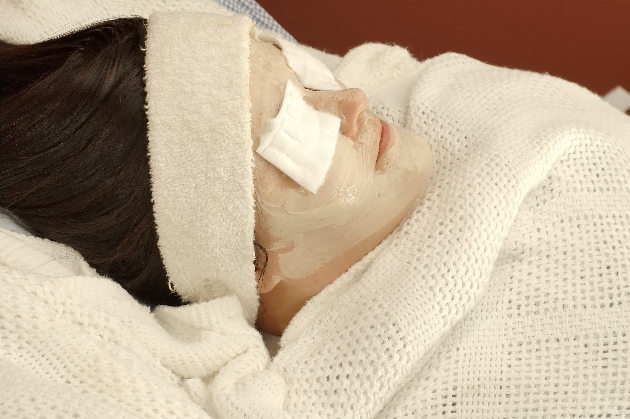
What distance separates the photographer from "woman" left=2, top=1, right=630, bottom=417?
2.17 feet

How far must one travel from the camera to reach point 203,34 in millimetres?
696

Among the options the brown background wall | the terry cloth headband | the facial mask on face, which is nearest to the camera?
the terry cloth headband

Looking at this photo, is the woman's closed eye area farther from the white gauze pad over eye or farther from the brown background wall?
A: the brown background wall

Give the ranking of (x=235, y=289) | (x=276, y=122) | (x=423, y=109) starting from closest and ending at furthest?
1. (x=276, y=122)
2. (x=235, y=289)
3. (x=423, y=109)

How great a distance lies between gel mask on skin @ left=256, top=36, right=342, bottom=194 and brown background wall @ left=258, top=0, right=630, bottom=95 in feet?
3.07

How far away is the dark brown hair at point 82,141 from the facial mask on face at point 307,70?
22 cm

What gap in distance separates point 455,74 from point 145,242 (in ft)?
2.33

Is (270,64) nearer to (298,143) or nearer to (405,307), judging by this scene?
(298,143)

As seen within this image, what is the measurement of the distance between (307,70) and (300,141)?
6.7 inches

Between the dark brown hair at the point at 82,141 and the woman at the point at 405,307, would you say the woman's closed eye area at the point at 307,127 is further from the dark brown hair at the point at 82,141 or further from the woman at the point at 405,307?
the dark brown hair at the point at 82,141

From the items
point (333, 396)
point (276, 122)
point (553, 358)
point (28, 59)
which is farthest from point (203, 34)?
point (553, 358)

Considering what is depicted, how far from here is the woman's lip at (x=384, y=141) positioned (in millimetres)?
797

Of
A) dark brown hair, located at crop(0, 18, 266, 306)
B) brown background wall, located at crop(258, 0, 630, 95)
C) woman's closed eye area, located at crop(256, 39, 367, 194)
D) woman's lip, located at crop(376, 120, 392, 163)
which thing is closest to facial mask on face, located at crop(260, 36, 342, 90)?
woman's closed eye area, located at crop(256, 39, 367, 194)

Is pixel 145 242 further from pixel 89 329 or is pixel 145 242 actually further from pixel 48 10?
pixel 48 10
